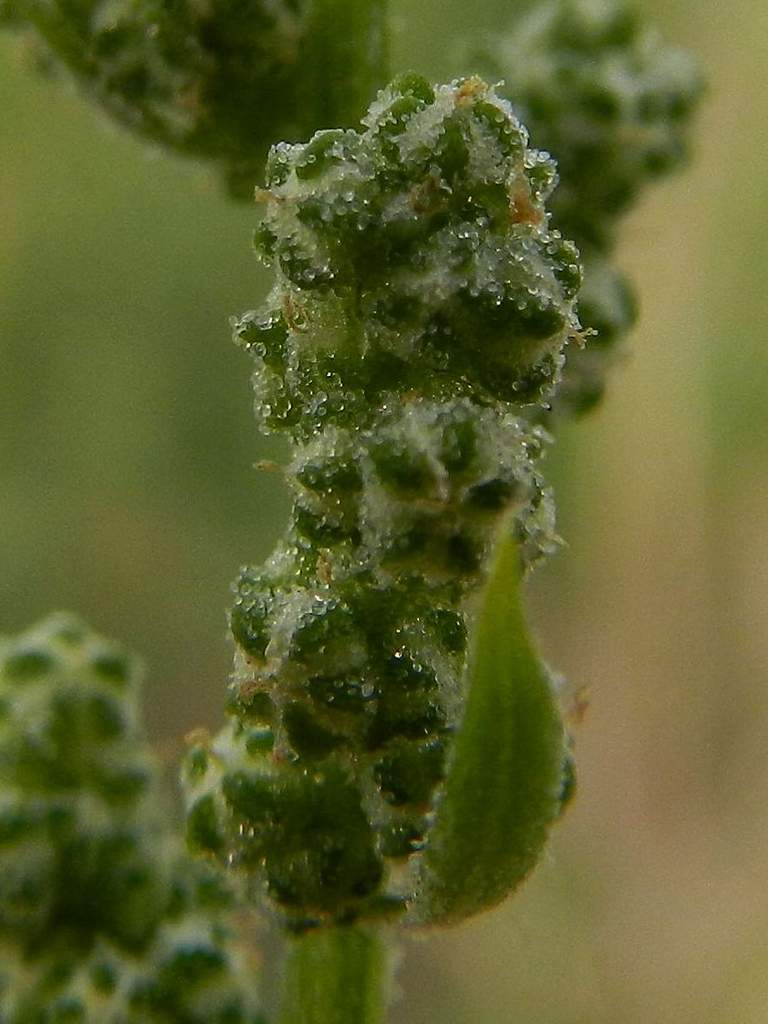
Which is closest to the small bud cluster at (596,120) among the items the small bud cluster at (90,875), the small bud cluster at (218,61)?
the small bud cluster at (218,61)

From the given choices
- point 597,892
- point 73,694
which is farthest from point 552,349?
point 597,892

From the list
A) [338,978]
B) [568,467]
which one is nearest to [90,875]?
[338,978]

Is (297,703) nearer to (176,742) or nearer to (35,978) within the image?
(176,742)

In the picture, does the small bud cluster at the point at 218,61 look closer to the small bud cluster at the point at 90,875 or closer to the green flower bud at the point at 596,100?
the green flower bud at the point at 596,100

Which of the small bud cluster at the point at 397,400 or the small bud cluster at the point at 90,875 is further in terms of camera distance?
the small bud cluster at the point at 90,875

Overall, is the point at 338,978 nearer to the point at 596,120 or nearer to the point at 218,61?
the point at 218,61

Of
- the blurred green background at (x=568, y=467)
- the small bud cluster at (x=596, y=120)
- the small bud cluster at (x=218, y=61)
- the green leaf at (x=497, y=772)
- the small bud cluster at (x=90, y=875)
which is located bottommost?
the green leaf at (x=497, y=772)

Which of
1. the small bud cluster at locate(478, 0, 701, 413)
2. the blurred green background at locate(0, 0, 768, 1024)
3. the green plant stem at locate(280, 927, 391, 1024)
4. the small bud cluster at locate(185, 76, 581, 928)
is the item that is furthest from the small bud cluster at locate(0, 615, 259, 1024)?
the blurred green background at locate(0, 0, 768, 1024)
